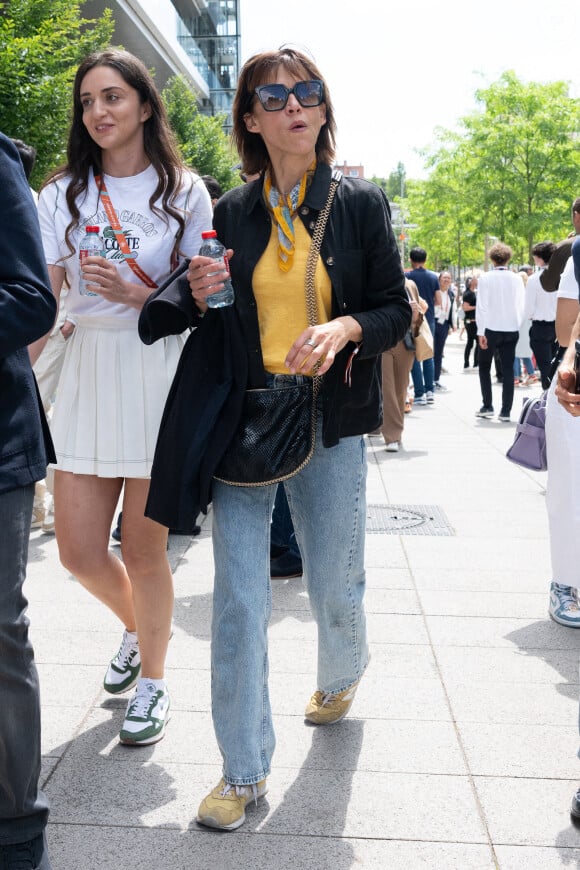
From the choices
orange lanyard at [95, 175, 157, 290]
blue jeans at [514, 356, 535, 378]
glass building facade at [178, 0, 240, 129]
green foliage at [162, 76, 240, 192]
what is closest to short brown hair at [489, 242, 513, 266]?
blue jeans at [514, 356, 535, 378]

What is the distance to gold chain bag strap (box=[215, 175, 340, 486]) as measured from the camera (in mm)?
3027

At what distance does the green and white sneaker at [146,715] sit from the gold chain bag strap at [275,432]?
101 centimetres

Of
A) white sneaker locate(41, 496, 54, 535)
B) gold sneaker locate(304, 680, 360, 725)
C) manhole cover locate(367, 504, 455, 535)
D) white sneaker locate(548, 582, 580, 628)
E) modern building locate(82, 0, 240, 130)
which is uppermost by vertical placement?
modern building locate(82, 0, 240, 130)

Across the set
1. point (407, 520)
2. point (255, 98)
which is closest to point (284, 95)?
point (255, 98)

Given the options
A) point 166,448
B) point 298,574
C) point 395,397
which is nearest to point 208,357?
point 166,448

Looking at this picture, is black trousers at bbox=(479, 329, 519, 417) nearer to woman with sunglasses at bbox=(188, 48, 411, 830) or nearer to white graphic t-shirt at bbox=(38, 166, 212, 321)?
white graphic t-shirt at bbox=(38, 166, 212, 321)

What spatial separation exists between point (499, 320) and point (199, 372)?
434 inches

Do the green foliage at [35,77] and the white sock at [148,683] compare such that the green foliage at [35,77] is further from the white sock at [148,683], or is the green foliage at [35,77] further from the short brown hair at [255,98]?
the white sock at [148,683]

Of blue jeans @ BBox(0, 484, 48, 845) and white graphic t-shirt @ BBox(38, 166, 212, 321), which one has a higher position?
white graphic t-shirt @ BBox(38, 166, 212, 321)

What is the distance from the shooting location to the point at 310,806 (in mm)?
3148

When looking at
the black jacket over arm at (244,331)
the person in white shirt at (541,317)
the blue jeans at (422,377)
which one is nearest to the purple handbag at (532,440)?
the black jacket over arm at (244,331)

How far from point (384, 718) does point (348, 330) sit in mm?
1568

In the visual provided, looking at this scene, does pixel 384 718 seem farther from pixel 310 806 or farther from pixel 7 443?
pixel 7 443

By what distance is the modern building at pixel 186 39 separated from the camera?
28.8 metres
